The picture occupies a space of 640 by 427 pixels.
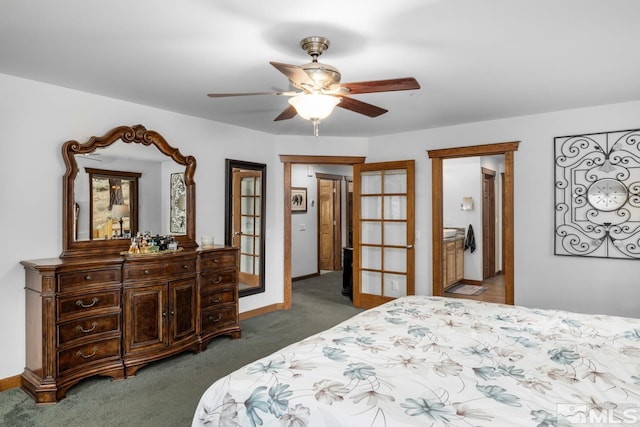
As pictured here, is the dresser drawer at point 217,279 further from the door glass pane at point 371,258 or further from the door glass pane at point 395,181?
the door glass pane at point 395,181

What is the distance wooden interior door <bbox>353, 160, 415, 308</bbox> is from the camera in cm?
487

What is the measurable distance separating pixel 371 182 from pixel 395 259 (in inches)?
43.2

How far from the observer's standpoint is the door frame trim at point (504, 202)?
4211mm

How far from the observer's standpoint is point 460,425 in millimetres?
1203

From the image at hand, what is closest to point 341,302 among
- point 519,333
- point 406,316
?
point 406,316

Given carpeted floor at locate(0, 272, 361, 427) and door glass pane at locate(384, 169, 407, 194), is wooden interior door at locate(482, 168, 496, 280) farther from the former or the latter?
carpeted floor at locate(0, 272, 361, 427)

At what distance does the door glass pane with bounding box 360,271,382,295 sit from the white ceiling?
2450 millimetres

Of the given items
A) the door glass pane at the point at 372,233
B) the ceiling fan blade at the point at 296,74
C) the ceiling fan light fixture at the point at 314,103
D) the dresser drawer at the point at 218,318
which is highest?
the ceiling fan blade at the point at 296,74

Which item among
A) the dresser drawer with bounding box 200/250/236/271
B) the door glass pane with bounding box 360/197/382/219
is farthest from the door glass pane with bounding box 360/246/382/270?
the dresser drawer with bounding box 200/250/236/271

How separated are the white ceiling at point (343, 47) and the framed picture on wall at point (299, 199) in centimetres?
387

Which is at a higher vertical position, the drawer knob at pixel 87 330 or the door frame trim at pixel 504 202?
the door frame trim at pixel 504 202

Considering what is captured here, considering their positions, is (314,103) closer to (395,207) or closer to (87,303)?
(87,303)

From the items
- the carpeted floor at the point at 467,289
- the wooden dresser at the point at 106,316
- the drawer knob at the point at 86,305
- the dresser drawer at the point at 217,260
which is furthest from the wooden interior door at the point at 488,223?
the drawer knob at the point at 86,305

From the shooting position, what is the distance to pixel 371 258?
5250 millimetres
